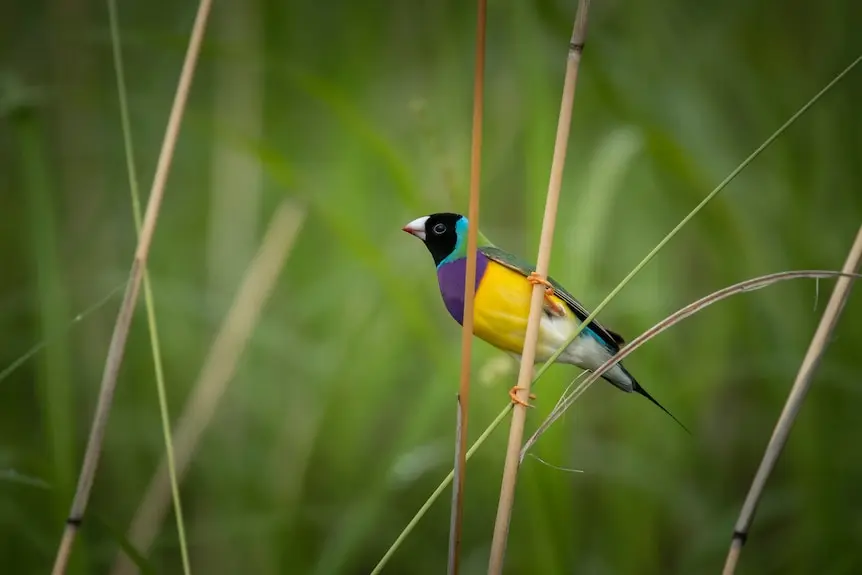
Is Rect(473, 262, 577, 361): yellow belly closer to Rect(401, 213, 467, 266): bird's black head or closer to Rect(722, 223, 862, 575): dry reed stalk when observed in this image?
Rect(401, 213, 467, 266): bird's black head

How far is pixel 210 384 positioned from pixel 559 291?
80 cm

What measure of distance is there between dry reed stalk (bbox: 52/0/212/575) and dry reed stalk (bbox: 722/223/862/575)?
0.77 metres

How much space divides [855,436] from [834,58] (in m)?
0.82

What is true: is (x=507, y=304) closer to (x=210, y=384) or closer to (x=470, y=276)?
(x=470, y=276)

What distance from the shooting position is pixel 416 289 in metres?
1.98

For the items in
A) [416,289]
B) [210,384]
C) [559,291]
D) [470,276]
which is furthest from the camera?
[416,289]

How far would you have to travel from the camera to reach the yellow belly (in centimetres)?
106

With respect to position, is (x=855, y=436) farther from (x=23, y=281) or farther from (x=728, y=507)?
A: (x=23, y=281)

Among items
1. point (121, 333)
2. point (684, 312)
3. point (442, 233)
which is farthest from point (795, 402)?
point (121, 333)

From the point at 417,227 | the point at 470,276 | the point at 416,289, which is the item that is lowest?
the point at 470,276

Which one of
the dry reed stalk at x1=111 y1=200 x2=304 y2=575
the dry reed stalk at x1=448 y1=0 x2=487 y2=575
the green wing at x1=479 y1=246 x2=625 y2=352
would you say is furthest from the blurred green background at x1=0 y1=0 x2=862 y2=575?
the dry reed stalk at x1=448 y1=0 x2=487 y2=575

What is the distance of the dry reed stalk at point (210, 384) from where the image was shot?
1506 millimetres

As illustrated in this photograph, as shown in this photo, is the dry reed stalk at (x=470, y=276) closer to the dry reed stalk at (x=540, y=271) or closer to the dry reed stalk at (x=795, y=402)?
the dry reed stalk at (x=540, y=271)

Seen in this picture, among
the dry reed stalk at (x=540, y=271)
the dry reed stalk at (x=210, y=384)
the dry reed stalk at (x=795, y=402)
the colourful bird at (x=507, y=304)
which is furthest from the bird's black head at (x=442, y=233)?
the dry reed stalk at (x=210, y=384)
